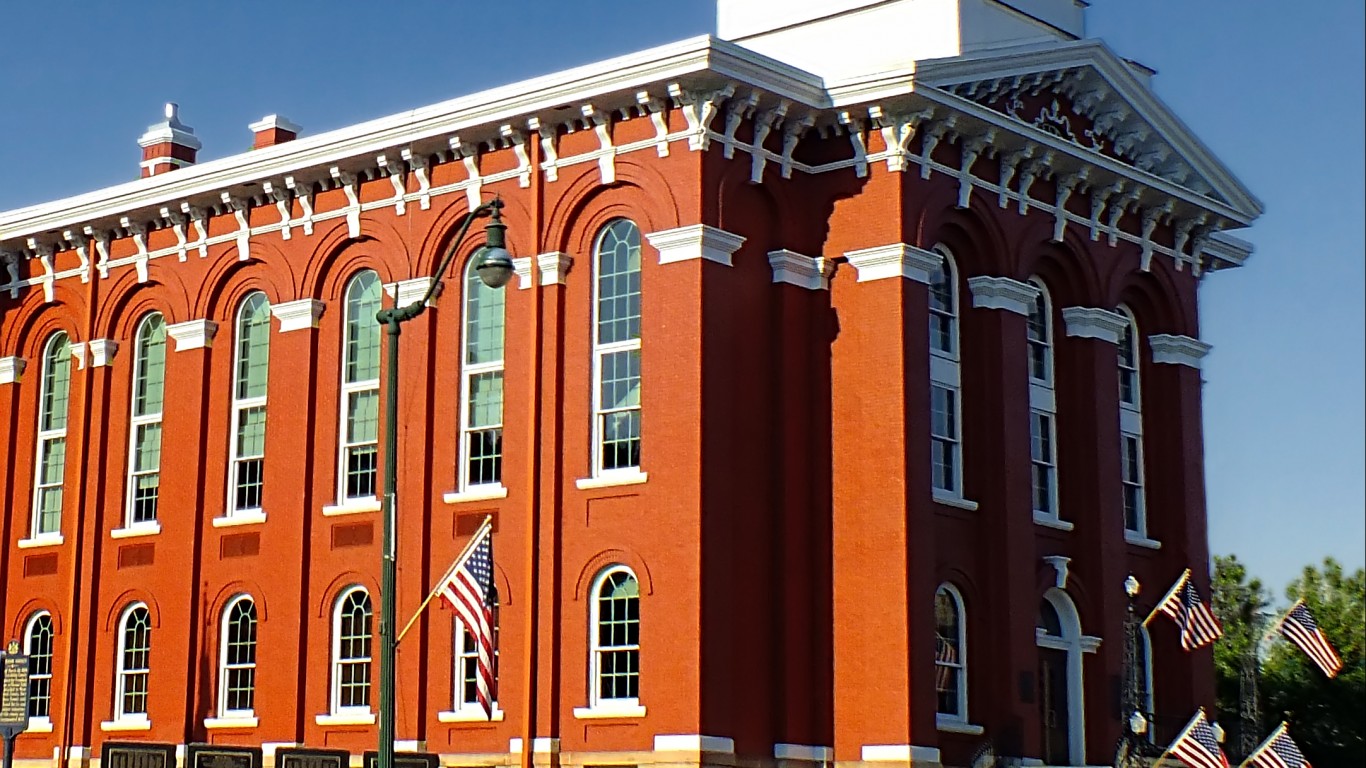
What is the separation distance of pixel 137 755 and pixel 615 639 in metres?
7.32

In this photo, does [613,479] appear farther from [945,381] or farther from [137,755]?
[137,755]

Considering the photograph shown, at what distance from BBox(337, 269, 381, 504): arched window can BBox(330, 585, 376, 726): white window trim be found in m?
1.59

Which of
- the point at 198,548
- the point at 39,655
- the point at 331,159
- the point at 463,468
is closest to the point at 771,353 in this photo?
the point at 463,468

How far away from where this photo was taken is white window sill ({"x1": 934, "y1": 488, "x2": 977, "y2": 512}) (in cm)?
3256

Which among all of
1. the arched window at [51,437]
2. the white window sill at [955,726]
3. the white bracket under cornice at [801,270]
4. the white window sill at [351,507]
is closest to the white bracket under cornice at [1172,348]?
the white bracket under cornice at [801,270]

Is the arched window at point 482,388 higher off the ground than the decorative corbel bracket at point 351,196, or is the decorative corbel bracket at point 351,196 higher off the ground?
the decorative corbel bracket at point 351,196

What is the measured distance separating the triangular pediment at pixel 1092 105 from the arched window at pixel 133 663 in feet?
54.5

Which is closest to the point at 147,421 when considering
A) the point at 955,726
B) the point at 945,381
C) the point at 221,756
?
the point at 221,756

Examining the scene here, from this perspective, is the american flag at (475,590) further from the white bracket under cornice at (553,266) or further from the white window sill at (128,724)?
the white window sill at (128,724)

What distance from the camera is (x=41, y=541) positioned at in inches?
1545

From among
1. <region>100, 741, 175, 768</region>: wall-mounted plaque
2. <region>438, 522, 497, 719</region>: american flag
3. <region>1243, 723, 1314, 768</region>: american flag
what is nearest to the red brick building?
<region>1243, 723, 1314, 768</region>: american flag

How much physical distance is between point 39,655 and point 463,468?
1055 cm

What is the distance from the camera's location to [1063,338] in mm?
36062

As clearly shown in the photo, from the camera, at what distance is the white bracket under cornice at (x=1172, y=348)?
38.0m
